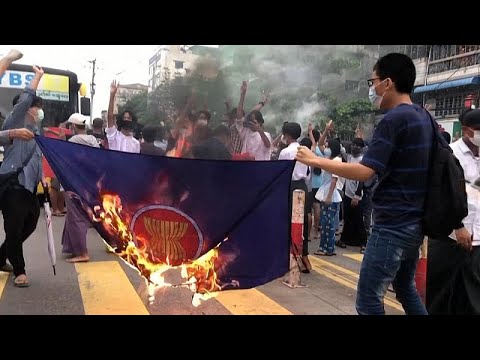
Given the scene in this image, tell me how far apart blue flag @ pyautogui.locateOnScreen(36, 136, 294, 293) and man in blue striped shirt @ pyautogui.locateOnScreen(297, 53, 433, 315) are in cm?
74

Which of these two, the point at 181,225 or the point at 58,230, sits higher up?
the point at 181,225

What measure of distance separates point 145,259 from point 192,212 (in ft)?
1.60

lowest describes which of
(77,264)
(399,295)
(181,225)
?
(77,264)

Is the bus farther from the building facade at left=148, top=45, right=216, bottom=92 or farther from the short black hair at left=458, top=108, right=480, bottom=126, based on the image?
the short black hair at left=458, top=108, right=480, bottom=126

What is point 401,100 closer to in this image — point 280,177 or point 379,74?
point 379,74

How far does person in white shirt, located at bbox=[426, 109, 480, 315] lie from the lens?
3.26m

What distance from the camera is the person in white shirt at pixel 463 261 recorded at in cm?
326

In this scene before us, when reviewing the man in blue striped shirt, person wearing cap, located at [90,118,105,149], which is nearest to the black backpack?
the man in blue striped shirt

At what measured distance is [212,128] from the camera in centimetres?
595

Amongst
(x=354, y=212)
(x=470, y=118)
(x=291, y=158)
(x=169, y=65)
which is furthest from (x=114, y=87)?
(x=169, y=65)

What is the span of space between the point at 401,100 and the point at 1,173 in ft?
12.1

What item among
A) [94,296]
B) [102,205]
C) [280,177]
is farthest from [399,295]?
[94,296]

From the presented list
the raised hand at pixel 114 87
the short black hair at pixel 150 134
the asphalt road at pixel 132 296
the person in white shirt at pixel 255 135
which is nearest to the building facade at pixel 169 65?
the person in white shirt at pixel 255 135
